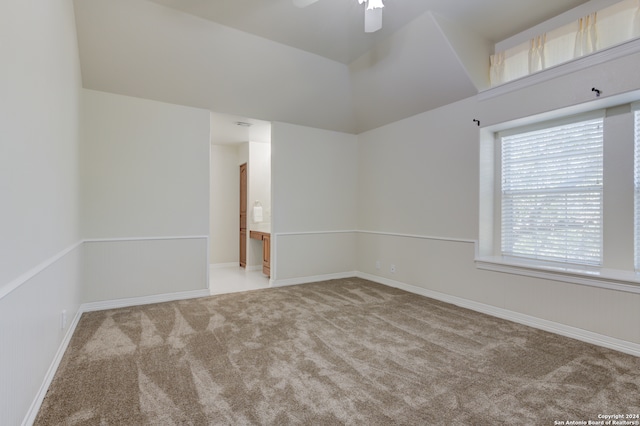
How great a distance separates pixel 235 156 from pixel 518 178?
5353 mm

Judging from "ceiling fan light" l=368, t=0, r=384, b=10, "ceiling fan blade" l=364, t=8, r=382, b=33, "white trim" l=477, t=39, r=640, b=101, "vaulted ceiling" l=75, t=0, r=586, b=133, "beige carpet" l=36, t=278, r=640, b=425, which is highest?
"vaulted ceiling" l=75, t=0, r=586, b=133

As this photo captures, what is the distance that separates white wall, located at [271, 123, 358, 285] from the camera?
195 inches

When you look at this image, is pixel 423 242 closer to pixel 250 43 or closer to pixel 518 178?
pixel 518 178

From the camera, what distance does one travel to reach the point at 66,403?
1895 millimetres

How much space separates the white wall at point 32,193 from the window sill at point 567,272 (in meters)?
4.05

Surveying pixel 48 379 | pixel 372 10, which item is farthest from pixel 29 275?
pixel 372 10

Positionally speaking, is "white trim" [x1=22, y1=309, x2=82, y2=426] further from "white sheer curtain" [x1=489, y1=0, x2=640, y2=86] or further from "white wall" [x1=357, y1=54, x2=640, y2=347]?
"white sheer curtain" [x1=489, y1=0, x2=640, y2=86]

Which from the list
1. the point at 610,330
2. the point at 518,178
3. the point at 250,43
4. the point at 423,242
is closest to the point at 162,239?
the point at 250,43

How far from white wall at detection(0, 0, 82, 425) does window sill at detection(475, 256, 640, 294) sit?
13.3 ft

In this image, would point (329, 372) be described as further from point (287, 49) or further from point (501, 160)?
point (287, 49)

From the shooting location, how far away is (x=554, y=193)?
3.35 meters

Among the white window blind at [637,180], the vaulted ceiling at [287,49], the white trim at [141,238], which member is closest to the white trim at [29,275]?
the white trim at [141,238]

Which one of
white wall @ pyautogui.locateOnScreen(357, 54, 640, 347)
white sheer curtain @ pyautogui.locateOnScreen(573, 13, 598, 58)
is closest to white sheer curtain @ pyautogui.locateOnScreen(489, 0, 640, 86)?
white sheer curtain @ pyautogui.locateOnScreen(573, 13, 598, 58)

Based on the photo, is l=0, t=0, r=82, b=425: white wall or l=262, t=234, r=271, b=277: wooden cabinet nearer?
l=0, t=0, r=82, b=425: white wall
